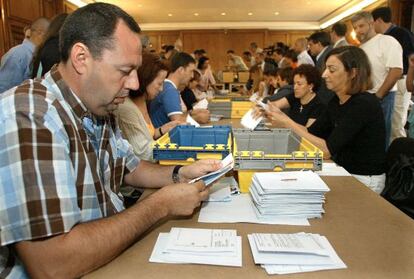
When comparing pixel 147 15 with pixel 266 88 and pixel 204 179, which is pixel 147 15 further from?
pixel 204 179

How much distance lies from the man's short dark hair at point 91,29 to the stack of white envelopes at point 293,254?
653 millimetres

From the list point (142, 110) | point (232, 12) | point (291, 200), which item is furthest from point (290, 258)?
point (232, 12)

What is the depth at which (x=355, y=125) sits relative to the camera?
1935 millimetres

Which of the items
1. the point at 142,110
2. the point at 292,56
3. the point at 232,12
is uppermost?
the point at 232,12

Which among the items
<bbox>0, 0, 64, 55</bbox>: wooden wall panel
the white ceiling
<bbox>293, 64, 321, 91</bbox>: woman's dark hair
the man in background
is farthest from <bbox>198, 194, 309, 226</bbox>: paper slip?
the white ceiling

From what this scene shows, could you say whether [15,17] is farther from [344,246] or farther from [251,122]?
[344,246]

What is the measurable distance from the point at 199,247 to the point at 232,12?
10.2 meters

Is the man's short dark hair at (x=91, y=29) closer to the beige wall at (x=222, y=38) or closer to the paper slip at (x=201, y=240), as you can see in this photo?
the paper slip at (x=201, y=240)

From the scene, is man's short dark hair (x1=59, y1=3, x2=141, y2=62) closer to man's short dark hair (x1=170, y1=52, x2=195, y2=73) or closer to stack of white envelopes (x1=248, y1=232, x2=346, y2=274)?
stack of white envelopes (x1=248, y1=232, x2=346, y2=274)

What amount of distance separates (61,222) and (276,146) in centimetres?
127

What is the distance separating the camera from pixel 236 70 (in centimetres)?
856

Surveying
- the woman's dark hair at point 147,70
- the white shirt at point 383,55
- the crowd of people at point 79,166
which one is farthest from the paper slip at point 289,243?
the white shirt at point 383,55

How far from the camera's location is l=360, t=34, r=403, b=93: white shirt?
3.39 metres

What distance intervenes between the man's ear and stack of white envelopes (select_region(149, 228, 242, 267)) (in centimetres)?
51
